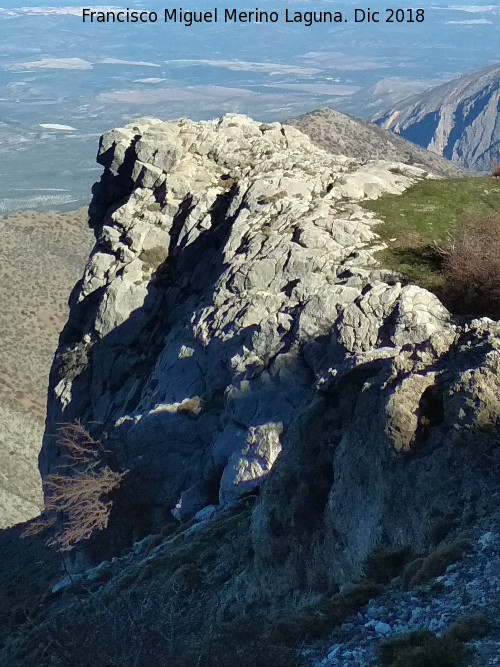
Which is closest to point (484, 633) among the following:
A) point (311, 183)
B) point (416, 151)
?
point (311, 183)

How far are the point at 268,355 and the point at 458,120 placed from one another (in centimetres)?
17689

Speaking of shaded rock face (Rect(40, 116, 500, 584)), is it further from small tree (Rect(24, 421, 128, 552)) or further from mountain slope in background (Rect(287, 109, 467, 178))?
mountain slope in background (Rect(287, 109, 467, 178))

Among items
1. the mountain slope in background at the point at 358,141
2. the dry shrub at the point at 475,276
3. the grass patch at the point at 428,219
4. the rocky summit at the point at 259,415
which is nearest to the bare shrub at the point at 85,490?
the rocky summit at the point at 259,415

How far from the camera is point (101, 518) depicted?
16.4 m

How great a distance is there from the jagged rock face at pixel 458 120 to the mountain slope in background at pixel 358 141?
7288 centimetres

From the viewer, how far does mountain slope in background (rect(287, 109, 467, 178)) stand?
76.6 meters

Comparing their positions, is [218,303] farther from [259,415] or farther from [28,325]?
[28,325]

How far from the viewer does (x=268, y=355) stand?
1495 cm

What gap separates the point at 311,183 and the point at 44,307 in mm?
43401

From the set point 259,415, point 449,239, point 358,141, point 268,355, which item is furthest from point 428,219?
point 358,141

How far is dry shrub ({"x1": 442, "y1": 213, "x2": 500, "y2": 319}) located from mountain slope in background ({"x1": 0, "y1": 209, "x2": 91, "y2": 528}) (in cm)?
2563

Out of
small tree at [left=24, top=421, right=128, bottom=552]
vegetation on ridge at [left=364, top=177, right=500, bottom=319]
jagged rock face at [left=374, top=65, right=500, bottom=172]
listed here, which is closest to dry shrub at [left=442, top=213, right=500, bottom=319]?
vegetation on ridge at [left=364, top=177, right=500, bottom=319]

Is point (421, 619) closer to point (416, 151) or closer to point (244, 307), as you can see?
point (244, 307)

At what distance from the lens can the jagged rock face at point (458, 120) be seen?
169375 mm
